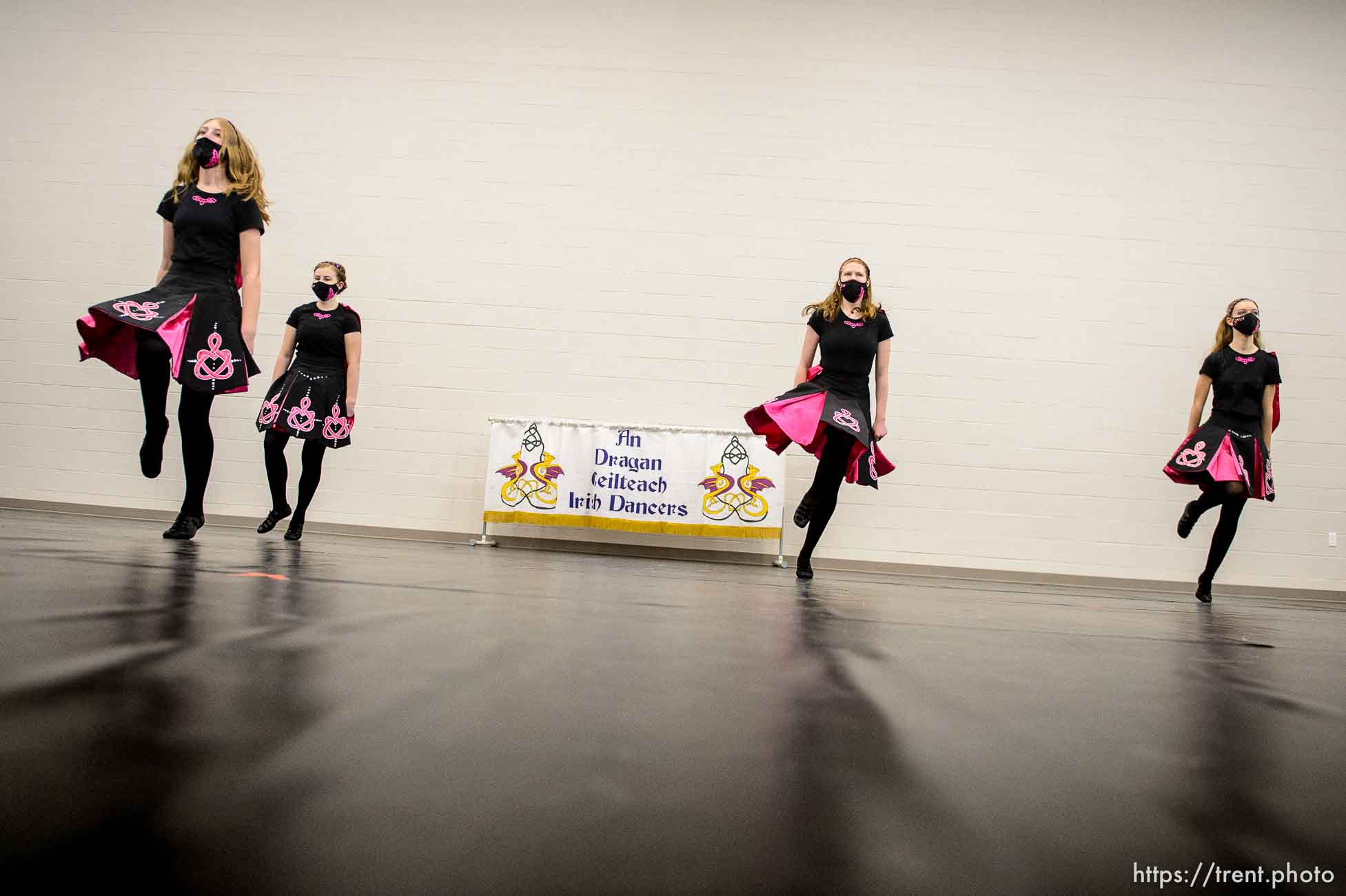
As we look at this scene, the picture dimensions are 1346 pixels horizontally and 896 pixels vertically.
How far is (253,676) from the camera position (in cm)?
59

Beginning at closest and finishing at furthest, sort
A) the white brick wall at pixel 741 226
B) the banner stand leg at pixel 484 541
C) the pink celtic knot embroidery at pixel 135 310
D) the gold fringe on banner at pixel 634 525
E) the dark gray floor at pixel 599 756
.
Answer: the dark gray floor at pixel 599 756 → the pink celtic knot embroidery at pixel 135 310 → the gold fringe on banner at pixel 634 525 → the banner stand leg at pixel 484 541 → the white brick wall at pixel 741 226

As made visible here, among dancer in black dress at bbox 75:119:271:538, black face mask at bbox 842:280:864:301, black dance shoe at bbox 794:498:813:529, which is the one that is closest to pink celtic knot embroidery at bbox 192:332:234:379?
dancer in black dress at bbox 75:119:271:538

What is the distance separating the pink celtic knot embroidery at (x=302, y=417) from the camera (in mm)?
3566

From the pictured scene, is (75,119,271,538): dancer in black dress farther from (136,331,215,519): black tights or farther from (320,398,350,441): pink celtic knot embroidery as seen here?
(320,398,350,441): pink celtic knot embroidery

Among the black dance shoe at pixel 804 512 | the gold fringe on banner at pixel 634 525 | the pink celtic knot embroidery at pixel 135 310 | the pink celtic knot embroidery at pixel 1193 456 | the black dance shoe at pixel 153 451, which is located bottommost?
the gold fringe on banner at pixel 634 525

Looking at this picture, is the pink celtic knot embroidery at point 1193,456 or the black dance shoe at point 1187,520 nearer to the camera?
the pink celtic knot embroidery at point 1193,456

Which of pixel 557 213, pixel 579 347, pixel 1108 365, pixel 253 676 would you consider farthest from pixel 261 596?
pixel 1108 365

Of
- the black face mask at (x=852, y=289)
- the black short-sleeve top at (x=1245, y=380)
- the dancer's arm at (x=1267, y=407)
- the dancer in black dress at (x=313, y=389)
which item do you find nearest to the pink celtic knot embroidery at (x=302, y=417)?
the dancer in black dress at (x=313, y=389)

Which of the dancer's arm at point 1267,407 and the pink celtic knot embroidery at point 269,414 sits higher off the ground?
the dancer's arm at point 1267,407

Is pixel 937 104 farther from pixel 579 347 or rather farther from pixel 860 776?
pixel 860 776

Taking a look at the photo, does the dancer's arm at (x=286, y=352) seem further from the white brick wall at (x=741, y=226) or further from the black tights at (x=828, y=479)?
the black tights at (x=828, y=479)

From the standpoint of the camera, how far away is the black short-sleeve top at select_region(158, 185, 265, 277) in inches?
93.7

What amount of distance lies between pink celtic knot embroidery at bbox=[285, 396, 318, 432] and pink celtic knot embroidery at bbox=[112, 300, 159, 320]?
134 centimetres

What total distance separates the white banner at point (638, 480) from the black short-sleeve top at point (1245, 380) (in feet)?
7.51
